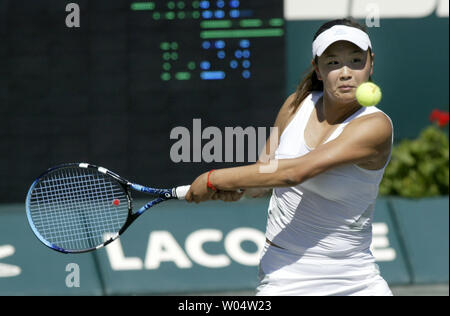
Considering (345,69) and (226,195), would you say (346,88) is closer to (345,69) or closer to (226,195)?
(345,69)

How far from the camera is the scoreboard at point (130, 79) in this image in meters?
7.02

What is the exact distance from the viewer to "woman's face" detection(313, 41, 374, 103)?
3021 mm

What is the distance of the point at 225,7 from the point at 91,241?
8.11 ft

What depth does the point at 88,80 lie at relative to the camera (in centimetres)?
710

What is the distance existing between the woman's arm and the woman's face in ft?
0.38

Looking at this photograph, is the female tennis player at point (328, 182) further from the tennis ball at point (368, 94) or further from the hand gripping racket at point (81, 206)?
the hand gripping racket at point (81, 206)

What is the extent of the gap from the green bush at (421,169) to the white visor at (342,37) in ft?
13.8

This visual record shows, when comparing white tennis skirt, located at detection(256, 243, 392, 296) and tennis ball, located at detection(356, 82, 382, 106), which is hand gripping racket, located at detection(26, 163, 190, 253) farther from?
tennis ball, located at detection(356, 82, 382, 106)

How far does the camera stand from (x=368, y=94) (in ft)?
9.56

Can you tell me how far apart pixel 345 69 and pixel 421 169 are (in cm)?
438

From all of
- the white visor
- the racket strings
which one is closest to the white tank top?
the white visor

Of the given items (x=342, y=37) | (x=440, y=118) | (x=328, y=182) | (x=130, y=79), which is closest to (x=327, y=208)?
(x=328, y=182)
